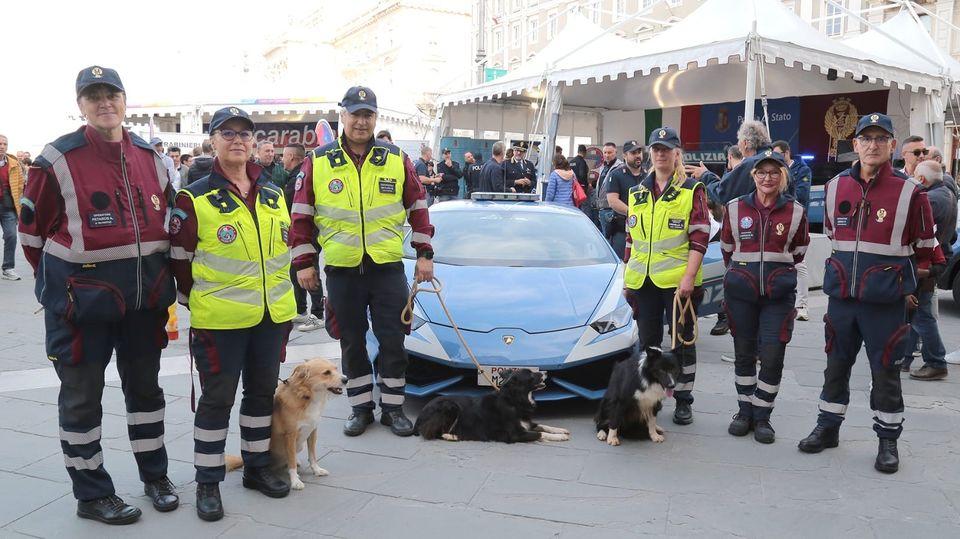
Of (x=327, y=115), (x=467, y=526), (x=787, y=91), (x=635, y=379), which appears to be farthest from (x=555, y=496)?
(x=327, y=115)

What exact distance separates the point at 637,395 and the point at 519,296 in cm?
117

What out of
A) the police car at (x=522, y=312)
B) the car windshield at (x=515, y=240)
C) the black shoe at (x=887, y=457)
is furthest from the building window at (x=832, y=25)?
the black shoe at (x=887, y=457)

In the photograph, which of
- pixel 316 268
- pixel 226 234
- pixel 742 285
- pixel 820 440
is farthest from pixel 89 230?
pixel 820 440

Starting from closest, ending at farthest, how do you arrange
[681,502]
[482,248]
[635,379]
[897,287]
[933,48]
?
[681,502] < [897,287] < [635,379] < [482,248] < [933,48]

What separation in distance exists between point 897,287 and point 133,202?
396cm

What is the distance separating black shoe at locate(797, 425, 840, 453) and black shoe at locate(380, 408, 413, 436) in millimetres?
2396

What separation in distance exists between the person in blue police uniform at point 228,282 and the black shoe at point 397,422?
1.14 metres

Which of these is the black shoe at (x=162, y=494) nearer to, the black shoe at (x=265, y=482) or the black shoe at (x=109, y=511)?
the black shoe at (x=109, y=511)

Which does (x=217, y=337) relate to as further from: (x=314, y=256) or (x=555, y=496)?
(x=555, y=496)

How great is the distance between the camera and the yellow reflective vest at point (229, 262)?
3.45 meters

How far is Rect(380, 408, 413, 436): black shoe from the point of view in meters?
4.63

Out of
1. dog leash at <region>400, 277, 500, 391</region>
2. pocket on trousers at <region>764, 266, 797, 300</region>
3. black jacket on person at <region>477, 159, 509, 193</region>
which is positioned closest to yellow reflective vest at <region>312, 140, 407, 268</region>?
dog leash at <region>400, 277, 500, 391</region>

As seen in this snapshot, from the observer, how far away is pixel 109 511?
134 inches

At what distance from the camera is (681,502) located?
3.74m
